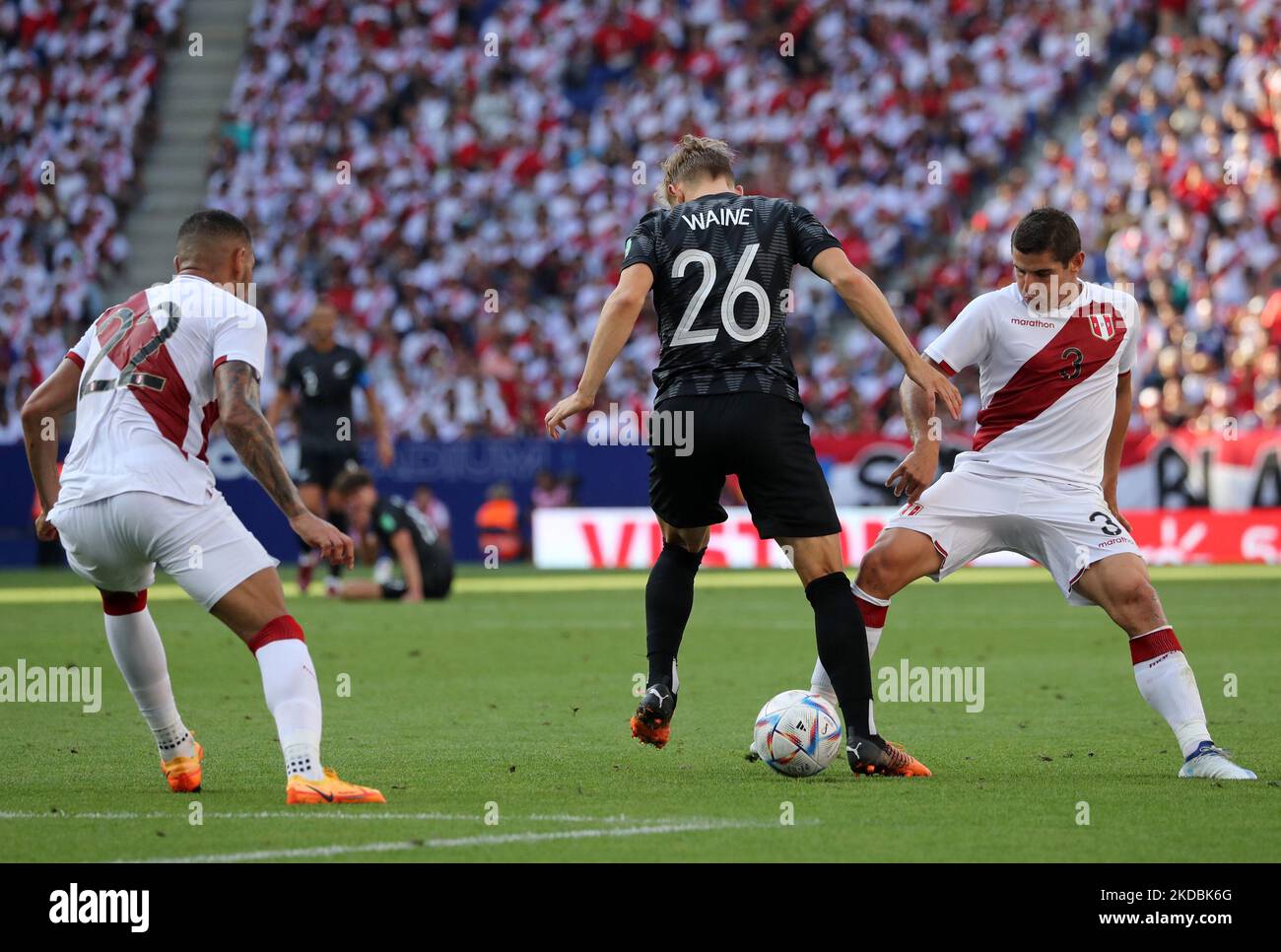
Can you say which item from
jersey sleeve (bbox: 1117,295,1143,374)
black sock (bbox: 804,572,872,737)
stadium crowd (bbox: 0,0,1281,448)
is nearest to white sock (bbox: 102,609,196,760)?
black sock (bbox: 804,572,872,737)

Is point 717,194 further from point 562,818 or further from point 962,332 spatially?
point 562,818

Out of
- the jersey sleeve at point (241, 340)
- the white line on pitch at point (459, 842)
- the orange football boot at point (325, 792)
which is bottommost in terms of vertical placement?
the white line on pitch at point (459, 842)

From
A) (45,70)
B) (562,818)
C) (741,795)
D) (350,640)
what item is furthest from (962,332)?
(45,70)

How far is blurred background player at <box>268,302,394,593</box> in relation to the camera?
17281 mm

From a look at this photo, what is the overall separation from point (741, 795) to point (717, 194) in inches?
92.8

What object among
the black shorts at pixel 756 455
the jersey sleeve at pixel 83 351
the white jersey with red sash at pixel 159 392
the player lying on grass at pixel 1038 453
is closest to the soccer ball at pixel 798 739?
the player lying on grass at pixel 1038 453

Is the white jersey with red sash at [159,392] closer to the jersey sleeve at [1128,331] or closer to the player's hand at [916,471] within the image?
the player's hand at [916,471]

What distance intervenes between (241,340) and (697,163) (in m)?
2.10

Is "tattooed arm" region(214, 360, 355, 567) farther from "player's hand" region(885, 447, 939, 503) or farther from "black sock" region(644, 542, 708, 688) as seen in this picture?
"player's hand" region(885, 447, 939, 503)

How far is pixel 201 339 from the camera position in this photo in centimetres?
650

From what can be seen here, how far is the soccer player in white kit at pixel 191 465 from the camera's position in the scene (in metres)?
6.31
